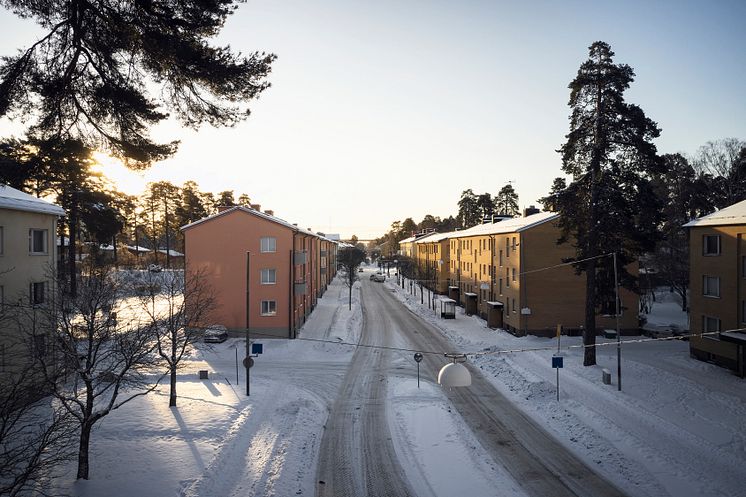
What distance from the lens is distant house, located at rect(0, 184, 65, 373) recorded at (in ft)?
59.3

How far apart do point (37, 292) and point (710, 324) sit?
3632cm

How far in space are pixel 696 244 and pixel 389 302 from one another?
1491 inches

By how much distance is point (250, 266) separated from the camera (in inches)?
1390

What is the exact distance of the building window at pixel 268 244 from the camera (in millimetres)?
35562

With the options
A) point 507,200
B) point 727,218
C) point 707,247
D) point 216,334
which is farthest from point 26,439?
point 507,200

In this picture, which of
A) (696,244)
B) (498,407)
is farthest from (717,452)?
(696,244)

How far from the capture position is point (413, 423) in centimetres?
1928

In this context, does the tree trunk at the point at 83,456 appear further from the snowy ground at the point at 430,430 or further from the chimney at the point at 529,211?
the chimney at the point at 529,211

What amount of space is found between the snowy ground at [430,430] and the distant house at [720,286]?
4.96 feet

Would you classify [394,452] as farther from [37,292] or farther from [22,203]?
[22,203]

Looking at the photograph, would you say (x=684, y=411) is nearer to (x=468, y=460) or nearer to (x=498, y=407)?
(x=498, y=407)

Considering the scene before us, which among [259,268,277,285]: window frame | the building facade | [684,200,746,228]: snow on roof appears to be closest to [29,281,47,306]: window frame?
[259,268,277,285]: window frame

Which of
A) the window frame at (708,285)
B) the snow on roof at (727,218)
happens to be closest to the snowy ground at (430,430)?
the window frame at (708,285)

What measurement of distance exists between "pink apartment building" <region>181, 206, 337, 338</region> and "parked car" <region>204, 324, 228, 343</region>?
2.85 feet
